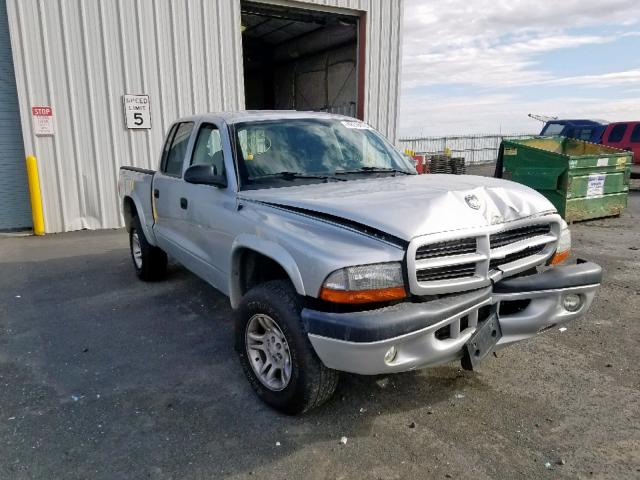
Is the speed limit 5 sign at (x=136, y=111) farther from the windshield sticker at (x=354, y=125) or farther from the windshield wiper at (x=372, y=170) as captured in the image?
the windshield wiper at (x=372, y=170)

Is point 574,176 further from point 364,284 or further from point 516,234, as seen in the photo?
point 364,284

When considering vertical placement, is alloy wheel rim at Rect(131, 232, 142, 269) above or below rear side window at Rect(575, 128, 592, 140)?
below

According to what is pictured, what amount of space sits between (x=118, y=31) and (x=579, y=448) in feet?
31.1

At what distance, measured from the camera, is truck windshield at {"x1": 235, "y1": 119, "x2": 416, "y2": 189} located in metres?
3.55

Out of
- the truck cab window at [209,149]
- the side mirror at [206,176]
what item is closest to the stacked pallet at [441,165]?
the truck cab window at [209,149]

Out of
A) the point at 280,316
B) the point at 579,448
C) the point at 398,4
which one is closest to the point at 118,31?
the point at 398,4

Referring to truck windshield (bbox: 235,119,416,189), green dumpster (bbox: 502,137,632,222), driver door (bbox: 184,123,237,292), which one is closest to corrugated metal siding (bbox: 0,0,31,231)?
driver door (bbox: 184,123,237,292)

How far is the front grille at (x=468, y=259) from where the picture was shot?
2508 mm

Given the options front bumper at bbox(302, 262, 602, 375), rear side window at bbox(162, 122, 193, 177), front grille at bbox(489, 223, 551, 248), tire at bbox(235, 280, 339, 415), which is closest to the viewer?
front bumper at bbox(302, 262, 602, 375)

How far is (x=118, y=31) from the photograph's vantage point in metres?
8.89

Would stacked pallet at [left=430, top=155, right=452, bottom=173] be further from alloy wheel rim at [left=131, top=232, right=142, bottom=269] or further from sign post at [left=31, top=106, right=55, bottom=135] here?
alloy wheel rim at [left=131, top=232, right=142, bottom=269]

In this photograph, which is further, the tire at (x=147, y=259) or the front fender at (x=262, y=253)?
the tire at (x=147, y=259)

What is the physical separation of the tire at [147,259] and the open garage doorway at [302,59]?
21.4 feet

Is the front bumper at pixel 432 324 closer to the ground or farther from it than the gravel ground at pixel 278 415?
farther from it
